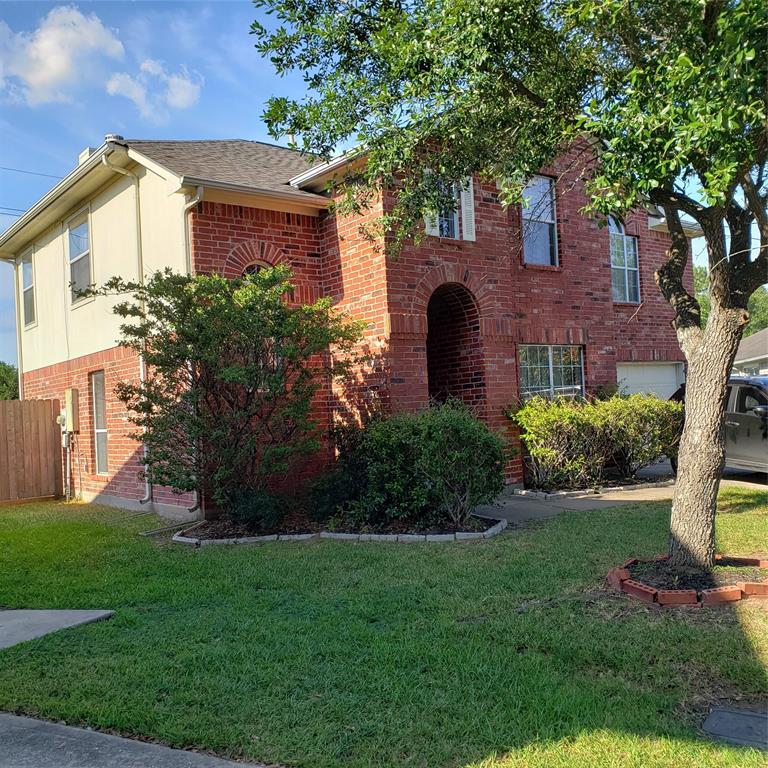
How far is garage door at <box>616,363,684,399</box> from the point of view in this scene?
14508mm

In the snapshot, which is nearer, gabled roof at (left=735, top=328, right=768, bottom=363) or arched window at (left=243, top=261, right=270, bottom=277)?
arched window at (left=243, top=261, right=270, bottom=277)

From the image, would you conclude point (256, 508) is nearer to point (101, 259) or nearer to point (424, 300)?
point (424, 300)

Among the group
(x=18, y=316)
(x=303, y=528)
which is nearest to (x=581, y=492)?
(x=303, y=528)

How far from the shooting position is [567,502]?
10.0m

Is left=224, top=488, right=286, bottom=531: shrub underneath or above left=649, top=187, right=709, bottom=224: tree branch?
underneath

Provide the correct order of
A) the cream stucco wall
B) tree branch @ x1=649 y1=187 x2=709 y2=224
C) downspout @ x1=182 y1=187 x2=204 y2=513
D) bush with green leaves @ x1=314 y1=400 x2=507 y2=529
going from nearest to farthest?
tree branch @ x1=649 y1=187 x2=709 y2=224 → bush with green leaves @ x1=314 y1=400 x2=507 y2=529 → downspout @ x1=182 y1=187 x2=204 y2=513 → the cream stucco wall

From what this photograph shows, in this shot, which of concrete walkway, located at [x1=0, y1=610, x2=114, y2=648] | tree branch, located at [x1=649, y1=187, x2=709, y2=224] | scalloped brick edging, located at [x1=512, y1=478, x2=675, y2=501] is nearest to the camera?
concrete walkway, located at [x1=0, y1=610, x2=114, y2=648]

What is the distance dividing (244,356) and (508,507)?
4329mm

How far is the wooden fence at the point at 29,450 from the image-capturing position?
13812mm

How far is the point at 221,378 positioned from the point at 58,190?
704 centimetres

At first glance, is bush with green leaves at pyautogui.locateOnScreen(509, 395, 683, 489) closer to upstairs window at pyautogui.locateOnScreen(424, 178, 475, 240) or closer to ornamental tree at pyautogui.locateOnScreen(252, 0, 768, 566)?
upstairs window at pyautogui.locateOnScreen(424, 178, 475, 240)

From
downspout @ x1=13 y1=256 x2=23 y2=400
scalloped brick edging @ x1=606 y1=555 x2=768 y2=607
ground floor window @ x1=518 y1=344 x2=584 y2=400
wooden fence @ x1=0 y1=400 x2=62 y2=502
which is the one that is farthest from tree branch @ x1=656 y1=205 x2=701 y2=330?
downspout @ x1=13 y1=256 x2=23 y2=400

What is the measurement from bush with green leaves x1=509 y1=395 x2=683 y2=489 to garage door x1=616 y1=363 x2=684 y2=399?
2.51 m

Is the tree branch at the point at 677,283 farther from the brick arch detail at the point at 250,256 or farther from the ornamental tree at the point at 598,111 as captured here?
the brick arch detail at the point at 250,256
